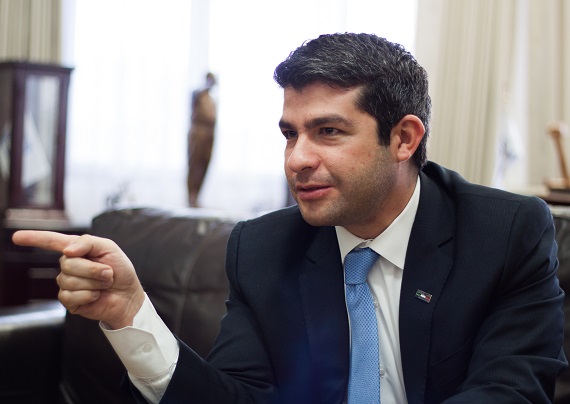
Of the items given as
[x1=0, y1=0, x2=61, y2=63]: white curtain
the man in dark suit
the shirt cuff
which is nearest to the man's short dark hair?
the man in dark suit

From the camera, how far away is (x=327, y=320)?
1.61 m

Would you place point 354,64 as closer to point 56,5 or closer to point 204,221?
point 204,221

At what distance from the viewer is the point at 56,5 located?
4.59 metres

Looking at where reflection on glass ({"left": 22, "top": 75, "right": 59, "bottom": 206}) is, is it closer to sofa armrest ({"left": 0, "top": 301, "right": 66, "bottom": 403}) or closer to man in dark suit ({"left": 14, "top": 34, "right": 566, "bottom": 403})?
sofa armrest ({"left": 0, "top": 301, "right": 66, "bottom": 403})

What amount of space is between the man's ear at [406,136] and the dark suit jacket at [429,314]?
0.10 m

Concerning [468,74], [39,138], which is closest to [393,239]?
[39,138]

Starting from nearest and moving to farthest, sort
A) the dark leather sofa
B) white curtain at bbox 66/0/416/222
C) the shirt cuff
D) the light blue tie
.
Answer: the shirt cuff
the light blue tie
the dark leather sofa
white curtain at bbox 66/0/416/222

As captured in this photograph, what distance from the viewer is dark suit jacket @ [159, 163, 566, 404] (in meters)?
1.46

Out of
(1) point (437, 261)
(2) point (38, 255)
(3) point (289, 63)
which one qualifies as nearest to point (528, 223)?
(1) point (437, 261)

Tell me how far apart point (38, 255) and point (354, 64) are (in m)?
2.59

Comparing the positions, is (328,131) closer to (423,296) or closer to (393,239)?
(393,239)

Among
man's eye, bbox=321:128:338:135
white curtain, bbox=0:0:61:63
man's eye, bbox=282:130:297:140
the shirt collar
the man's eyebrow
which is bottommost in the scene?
the shirt collar

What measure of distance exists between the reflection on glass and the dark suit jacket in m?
2.41

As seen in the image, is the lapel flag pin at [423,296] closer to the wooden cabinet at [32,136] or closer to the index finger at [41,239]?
the index finger at [41,239]
